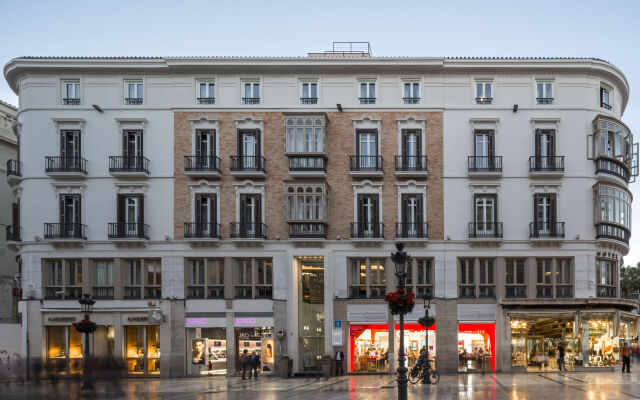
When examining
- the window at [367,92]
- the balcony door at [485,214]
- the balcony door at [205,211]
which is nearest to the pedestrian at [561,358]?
the balcony door at [485,214]

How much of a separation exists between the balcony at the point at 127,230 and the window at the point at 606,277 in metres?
25.0

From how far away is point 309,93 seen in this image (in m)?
40.3

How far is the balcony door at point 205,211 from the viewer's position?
39656mm

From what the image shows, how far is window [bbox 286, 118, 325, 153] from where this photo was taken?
39062 mm

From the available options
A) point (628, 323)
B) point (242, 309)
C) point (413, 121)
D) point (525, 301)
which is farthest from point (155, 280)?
point (628, 323)

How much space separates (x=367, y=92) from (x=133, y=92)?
13224 mm

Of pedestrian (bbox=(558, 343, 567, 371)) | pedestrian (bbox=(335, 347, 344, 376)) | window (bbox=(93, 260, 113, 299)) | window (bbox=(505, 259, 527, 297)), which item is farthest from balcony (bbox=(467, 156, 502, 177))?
window (bbox=(93, 260, 113, 299))

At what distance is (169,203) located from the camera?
131 ft

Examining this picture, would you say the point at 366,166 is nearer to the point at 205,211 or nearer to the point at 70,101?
the point at 205,211

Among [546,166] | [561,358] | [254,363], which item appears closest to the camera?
[254,363]

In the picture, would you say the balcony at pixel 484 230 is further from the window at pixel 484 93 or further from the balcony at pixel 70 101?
the balcony at pixel 70 101

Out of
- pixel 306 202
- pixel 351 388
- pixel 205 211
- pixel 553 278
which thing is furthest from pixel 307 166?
pixel 553 278

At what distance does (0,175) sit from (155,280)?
57.7 feet

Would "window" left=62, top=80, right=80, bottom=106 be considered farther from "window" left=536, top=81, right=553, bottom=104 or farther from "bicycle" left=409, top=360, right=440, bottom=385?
"window" left=536, top=81, right=553, bottom=104
